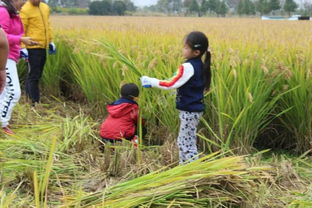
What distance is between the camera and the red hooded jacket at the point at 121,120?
3363mm

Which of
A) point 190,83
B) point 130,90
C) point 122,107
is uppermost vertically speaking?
point 190,83

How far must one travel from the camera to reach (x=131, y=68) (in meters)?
3.40

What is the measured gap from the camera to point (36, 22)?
4.63 meters

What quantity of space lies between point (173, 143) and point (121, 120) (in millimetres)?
468

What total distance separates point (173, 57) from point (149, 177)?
158cm

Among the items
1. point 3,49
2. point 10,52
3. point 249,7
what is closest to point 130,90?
point 10,52

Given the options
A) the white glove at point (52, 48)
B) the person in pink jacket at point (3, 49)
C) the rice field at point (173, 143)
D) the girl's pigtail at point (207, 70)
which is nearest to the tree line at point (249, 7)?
the white glove at point (52, 48)

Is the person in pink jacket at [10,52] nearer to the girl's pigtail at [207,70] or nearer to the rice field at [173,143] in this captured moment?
the rice field at [173,143]

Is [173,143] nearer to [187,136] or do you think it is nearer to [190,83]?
[187,136]

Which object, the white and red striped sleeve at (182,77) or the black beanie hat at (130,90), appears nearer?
the white and red striped sleeve at (182,77)

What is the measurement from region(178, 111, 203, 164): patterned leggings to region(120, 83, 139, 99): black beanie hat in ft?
1.64

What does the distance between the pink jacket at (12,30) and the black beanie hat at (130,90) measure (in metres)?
1.03

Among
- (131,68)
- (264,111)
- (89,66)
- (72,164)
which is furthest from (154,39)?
(72,164)

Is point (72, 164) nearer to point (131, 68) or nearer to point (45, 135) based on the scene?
point (45, 135)
